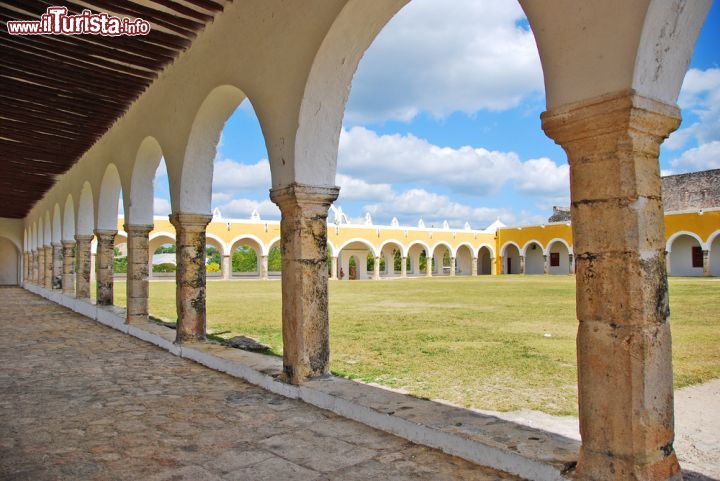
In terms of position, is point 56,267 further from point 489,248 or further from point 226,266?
point 489,248

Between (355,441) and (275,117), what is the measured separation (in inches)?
105

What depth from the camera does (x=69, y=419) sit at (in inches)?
145

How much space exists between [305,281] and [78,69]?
4.47m

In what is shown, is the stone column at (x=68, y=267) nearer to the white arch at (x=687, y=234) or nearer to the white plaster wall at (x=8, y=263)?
the white plaster wall at (x=8, y=263)

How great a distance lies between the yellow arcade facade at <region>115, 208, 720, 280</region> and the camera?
2734 centimetres

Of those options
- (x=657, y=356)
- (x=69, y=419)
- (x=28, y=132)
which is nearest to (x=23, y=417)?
(x=69, y=419)

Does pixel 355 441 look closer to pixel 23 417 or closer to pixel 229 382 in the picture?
pixel 229 382

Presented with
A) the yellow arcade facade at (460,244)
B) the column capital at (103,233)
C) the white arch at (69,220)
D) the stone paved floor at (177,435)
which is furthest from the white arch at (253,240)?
the stone paved floor at (177,435)

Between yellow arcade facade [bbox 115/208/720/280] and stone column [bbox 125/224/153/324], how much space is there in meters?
18.7

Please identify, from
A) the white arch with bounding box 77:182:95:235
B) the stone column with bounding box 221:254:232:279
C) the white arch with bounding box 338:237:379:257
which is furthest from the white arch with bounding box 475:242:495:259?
the white arch with bounding box 77:182:95:235

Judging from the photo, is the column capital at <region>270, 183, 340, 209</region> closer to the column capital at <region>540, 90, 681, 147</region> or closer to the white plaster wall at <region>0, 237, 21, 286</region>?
the column capital at <region>540, 90, 681, 147</region>

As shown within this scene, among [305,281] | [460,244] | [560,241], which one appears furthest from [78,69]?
[460,244]

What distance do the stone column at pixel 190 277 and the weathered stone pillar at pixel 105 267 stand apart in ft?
16.9

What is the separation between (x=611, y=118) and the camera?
214cm
